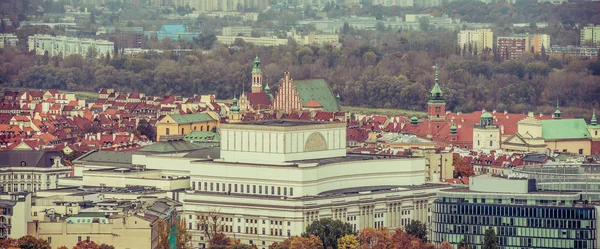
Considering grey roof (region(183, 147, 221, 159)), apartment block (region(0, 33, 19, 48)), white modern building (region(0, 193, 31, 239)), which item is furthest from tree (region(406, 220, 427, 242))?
apartment block (region(0, 33, 19, 48))

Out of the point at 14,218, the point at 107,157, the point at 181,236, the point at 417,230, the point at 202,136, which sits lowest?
the point at 181,236

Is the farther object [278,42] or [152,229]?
[278,42]

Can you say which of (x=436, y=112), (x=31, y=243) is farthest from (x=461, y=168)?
(x=31, y=243)

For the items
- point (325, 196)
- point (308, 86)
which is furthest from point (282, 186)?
point (308, 86)

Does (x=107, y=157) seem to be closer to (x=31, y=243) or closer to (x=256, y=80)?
(x=31, y=243)

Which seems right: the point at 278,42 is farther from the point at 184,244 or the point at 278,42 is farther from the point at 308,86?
the point at 184,244

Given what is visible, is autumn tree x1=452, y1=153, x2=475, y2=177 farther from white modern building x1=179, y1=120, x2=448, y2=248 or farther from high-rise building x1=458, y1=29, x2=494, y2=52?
high-rise building x1=458, y1=29, x2=494, y2=52
